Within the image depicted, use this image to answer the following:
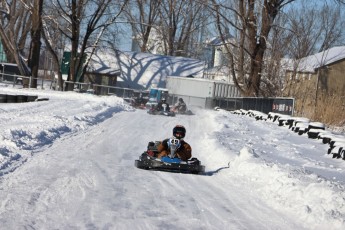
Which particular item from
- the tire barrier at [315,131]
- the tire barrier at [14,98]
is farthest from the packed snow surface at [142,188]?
the tire barrier at [14,98]

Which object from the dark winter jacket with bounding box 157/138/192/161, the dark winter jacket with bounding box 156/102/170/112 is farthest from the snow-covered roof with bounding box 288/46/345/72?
the dark winter jacket with bounding box 157/138/192/161

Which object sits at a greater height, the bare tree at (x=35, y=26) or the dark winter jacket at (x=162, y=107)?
the bare tree at (x=35, y=26)

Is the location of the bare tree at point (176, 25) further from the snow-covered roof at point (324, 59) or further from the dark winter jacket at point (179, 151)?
the dark winter jacket at point (179, 151)

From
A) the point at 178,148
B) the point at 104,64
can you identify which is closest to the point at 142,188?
the point at 178,148

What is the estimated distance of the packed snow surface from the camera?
272 inches

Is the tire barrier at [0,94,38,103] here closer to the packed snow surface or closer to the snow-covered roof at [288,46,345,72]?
the packed snow surface

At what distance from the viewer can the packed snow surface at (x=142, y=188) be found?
691cm

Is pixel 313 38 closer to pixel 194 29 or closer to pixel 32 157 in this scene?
pixel 194 29

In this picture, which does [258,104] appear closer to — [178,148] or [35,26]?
[35,26]

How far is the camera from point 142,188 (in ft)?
29.7

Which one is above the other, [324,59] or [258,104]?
[324,59]

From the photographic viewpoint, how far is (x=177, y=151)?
11.8 metres

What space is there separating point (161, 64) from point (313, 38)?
2824 cm

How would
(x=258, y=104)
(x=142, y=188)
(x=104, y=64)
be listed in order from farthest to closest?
(x=104, y=64) < (x=258, y=104) < (x=142, y=188)
